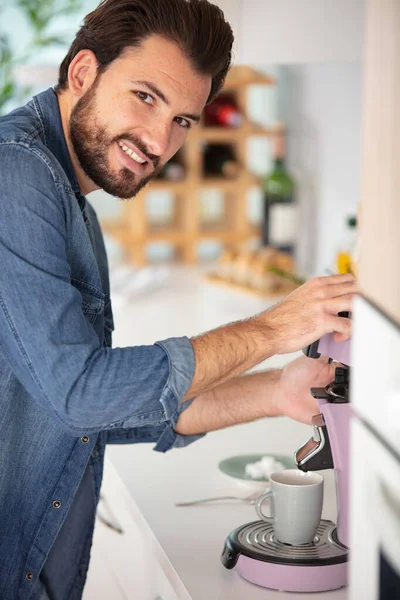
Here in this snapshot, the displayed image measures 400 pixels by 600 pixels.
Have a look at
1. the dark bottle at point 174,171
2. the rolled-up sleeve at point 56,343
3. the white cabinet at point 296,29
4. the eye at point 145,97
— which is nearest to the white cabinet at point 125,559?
the rolled-up sleeve at point 56,343

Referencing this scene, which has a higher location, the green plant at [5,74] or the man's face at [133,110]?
the green plant at [5,74]

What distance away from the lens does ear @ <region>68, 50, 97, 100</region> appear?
1.43 m

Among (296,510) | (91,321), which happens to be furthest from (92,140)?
(296,510)

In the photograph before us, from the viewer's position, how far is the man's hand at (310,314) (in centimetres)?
124

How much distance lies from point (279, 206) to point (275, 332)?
2.13m

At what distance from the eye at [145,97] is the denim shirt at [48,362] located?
124 mm

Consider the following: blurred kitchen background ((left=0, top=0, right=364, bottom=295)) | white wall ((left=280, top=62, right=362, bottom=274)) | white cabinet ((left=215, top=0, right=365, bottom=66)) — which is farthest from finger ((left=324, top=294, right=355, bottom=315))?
white wall ((left=280, top=62, right=362, bottom=274))

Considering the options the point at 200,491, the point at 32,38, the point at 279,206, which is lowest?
the point at 200,491

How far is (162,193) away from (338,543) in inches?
101

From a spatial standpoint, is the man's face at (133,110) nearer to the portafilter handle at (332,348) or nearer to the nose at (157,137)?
the nose at (157,137)

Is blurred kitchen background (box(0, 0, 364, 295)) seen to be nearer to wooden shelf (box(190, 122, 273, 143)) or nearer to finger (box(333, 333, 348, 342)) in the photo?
wooden shelf (box(190, 122, 273, 143))

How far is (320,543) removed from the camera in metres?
1.34

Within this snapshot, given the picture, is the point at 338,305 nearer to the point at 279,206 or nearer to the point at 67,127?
the point at 67,127

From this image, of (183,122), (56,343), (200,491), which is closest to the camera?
(56,343)
